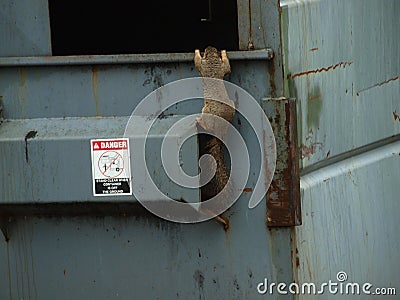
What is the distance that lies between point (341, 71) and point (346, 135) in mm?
206

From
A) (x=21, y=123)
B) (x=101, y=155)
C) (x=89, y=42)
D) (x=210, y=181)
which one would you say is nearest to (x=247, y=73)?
(x=210, y=181)

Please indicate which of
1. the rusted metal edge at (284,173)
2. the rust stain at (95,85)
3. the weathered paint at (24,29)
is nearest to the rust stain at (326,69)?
the rusted metal edge at (284,173)

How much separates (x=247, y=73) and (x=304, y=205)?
41 cm

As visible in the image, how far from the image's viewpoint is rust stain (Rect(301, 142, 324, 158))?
232 centimetres

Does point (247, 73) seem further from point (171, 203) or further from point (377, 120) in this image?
point (377, 120)

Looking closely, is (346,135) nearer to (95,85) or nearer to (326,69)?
(326,69)
